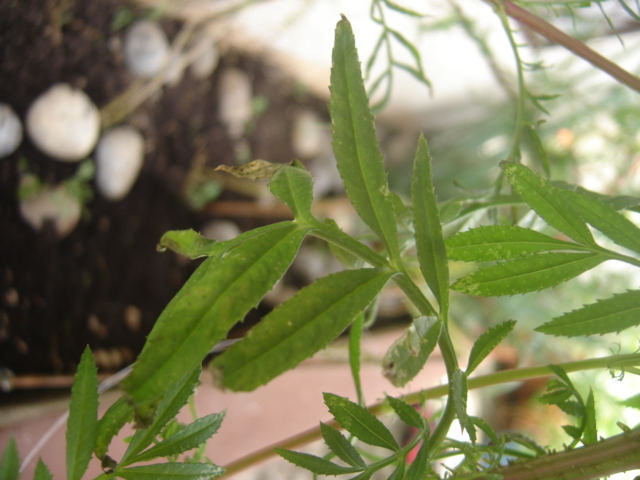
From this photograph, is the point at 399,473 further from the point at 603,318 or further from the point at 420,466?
the point at 603,318

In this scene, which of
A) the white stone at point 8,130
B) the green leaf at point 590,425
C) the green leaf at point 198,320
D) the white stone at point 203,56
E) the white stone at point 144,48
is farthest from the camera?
the white stone at point 203,56

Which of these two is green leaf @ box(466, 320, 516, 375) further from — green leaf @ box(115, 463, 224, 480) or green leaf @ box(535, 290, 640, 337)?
green leaf @ box(115, 463, 224, 480)

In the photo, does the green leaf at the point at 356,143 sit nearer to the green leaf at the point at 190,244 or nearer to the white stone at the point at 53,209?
the green leaf at the point at 190,244

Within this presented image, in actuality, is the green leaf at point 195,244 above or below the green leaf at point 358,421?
above

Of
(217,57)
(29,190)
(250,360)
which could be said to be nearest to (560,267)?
(250,360)

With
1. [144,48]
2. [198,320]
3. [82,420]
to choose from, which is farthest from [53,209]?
[198,320]

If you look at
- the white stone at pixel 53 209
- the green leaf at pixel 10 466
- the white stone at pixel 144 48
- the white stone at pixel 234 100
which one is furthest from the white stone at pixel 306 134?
the green leaf at pixel 10 466

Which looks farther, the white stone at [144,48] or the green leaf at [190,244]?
the white stone at [144,48]

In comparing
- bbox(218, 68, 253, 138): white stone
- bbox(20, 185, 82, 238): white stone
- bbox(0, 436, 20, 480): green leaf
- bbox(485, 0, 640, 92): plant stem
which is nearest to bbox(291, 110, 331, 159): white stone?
bbox(218, 68, 253, 138): white stone
